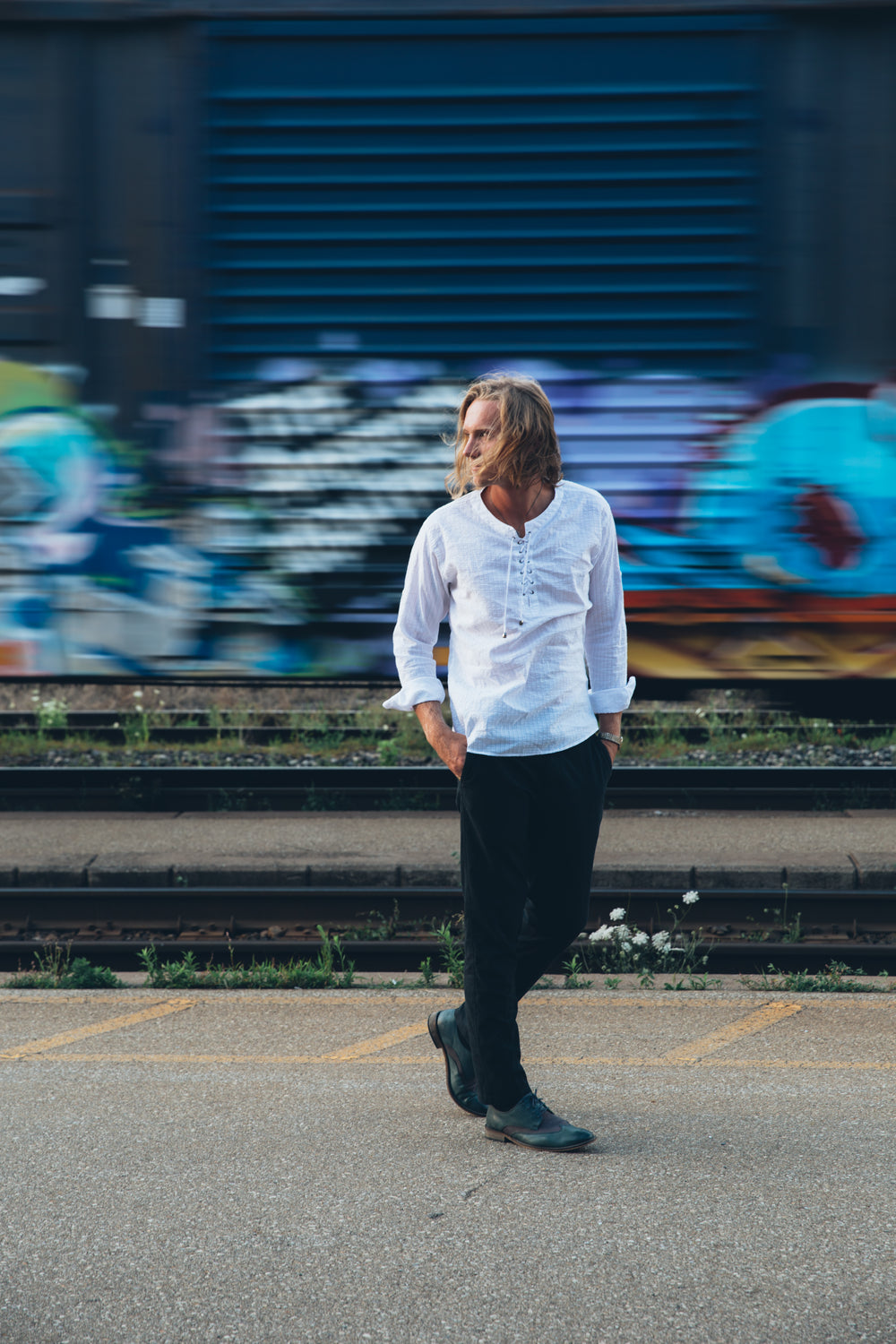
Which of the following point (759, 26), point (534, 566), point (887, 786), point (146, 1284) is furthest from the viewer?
point (887, 786)

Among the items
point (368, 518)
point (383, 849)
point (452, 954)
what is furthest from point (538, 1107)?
point (383, 849)

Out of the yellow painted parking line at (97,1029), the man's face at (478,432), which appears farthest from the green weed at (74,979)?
the man's face at (478,432)

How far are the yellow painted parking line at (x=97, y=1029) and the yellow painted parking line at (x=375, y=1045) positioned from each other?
0.69 meters

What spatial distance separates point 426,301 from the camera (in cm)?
448

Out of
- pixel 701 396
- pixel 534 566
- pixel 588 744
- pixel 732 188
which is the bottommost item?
pixel 588 744

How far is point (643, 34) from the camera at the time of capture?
4.37m

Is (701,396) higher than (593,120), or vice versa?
(593,120)

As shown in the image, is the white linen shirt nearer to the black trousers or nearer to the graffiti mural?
the black trousers

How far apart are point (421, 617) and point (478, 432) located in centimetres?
44

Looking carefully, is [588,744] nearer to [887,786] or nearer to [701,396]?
[701,396]

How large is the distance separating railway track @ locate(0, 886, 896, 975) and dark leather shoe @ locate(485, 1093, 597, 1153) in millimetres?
1981

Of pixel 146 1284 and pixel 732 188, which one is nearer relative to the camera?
pixel 146 1284

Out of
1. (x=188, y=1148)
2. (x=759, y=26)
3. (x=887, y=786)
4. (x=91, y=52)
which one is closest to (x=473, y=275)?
(x=759, y=26)

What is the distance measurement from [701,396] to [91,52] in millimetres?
2561
